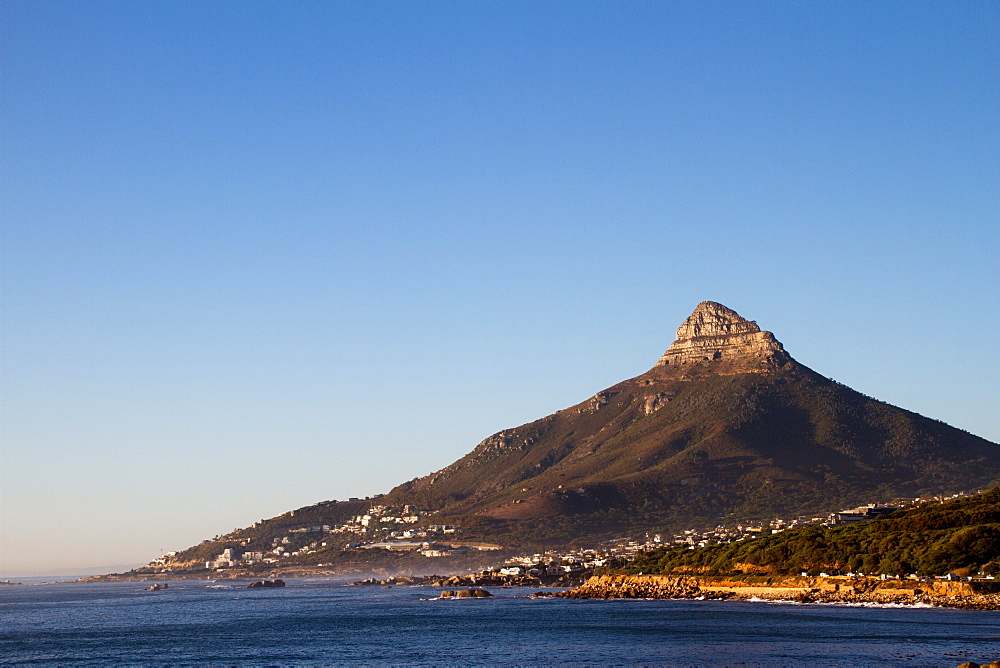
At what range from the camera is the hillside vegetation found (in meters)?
97.9

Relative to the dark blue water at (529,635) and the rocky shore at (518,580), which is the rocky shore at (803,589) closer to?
the dark blue water at (529,635)

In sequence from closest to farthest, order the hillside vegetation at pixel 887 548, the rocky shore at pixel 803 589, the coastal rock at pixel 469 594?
1. the rocky shore at pixel 803 589
2. the hillside vegetation at pixel 887 548
3. the coastal rock at pixel 469 594

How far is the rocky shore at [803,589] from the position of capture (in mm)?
92250

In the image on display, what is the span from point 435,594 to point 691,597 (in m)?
50.8

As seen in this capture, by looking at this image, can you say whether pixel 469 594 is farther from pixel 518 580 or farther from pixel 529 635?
pixel 529 635

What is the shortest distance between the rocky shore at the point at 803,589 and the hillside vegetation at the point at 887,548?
1684 millimetres

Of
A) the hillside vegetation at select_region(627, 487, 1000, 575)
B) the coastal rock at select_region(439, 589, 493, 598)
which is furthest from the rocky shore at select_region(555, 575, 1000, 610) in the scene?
the coastal rock at select_region(439, 589, 493, 598)

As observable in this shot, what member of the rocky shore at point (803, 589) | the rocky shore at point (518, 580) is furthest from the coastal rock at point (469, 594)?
the rocky shore at point (518, 580)

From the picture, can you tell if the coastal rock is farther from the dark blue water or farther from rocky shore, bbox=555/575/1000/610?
the dark blue water

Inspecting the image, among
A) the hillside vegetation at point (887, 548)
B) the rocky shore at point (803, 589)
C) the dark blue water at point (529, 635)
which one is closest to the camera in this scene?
the dark blue water at point (529, 635)

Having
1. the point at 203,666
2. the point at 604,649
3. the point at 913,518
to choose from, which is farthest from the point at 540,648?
the point at 913,518

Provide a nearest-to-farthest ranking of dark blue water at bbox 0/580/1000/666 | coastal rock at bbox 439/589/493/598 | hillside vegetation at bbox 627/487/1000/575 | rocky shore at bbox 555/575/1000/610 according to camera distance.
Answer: dark blue water at bbox 0/580/1000/666 < rocky shore at bbox 555/575/1000/610 < hillside vegetation at bbox 627/487/1000/575 < coastal rock at bbox 439/589/493/598

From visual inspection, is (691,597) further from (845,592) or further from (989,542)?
(989,542)

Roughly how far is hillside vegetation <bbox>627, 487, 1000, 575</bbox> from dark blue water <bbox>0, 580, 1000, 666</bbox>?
10.5 m
